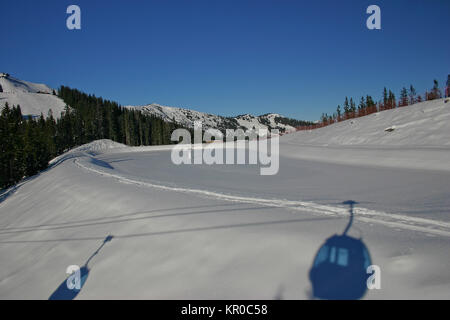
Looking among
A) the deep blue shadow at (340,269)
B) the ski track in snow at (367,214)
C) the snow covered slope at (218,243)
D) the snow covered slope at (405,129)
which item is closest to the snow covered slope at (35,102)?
the snow covered slope at (405,129)

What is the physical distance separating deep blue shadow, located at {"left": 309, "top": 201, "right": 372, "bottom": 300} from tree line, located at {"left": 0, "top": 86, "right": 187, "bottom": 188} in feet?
120

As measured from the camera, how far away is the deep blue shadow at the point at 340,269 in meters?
2.76

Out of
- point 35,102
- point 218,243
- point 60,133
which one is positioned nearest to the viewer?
point 218,243

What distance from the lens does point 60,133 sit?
65375 mm

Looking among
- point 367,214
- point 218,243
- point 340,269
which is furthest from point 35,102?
point 340,269

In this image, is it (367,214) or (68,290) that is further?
(367,214)

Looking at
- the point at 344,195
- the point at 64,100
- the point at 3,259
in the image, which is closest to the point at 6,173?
the point at 3,259

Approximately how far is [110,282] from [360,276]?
382 cm

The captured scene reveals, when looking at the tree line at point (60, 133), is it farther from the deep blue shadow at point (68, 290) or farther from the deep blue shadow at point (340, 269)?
the deep blue shadow at point (340, 269)

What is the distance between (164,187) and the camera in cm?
890

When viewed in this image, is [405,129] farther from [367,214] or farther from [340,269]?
[340,269]

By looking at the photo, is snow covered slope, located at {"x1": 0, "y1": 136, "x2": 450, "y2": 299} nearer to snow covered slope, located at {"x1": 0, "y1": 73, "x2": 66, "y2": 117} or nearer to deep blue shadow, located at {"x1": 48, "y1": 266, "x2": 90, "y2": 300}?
deep blue shadow, located at {"x1": 48, "y1": 266, "x2": 90, "y2": 300}

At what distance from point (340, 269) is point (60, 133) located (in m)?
79.4
